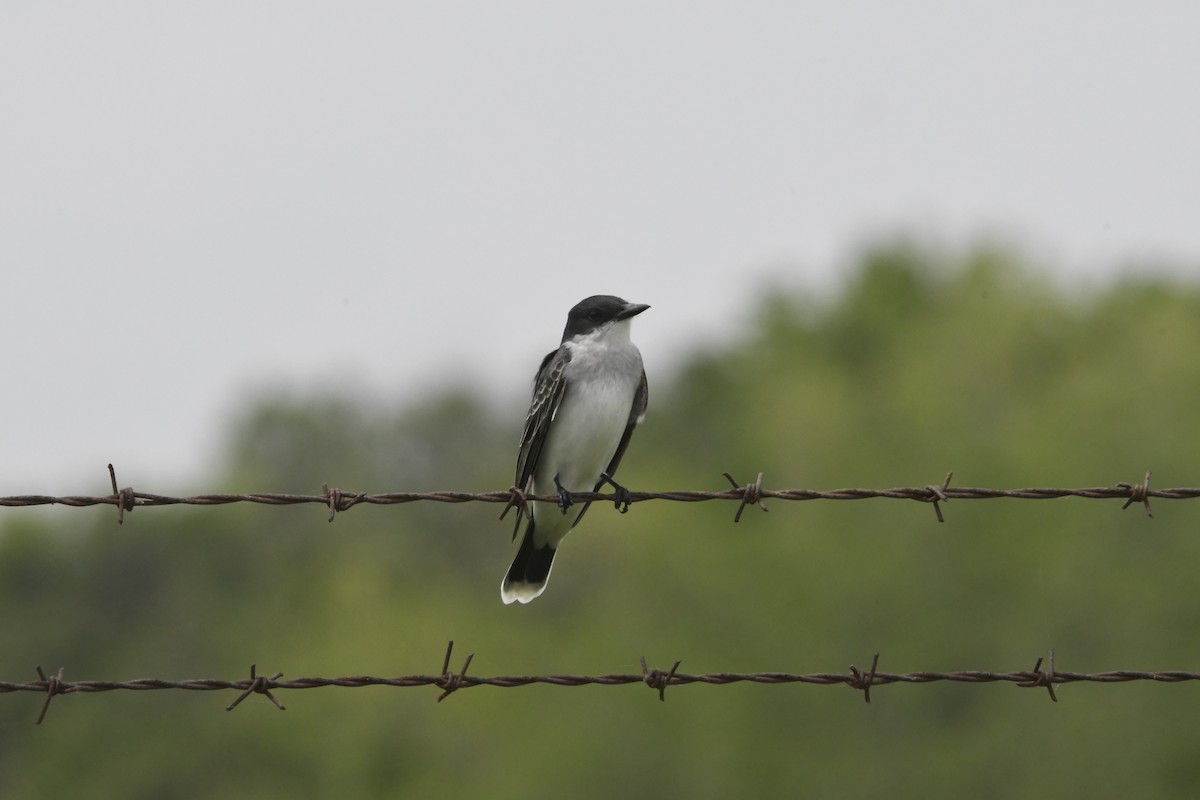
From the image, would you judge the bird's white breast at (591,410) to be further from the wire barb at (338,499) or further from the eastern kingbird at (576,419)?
the wire barb at (338,499)

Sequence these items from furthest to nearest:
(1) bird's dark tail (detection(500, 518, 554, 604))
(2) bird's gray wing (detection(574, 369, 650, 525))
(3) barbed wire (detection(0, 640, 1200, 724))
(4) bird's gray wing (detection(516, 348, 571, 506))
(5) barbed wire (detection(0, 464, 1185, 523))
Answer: (2) bird's gray wing (detection(574, 369, 650, 525)) → (4) bird's gray wing (detection(516, 348, 571, 506)) → (1) bird's dark tail (detection(500, 518, 554, 604)) → (5) barbed wire (detection(0, 464, 1185, 523)) → (3) barbed wire (detection(0, 640, 1200, 724))

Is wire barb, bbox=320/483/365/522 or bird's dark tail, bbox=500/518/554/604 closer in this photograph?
wire barb, bbox=320/483/365/522

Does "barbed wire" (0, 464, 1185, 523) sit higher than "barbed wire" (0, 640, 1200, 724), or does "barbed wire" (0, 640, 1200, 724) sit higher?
"barbed wire" (0, 464, 1185, 523)

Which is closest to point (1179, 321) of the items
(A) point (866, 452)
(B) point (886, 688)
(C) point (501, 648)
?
(A) point (866, 452)

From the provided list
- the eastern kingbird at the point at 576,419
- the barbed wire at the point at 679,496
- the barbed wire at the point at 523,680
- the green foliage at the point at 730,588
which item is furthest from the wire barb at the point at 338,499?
the green foliage at the point at 730,588

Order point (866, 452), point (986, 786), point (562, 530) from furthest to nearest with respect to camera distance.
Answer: point (866, 452) < point (986, 786) < point (562, 530)

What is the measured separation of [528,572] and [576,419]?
82 centimetres

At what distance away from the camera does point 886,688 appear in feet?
89.9

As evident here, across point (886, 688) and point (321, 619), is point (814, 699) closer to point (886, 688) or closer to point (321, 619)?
point (886, 688)

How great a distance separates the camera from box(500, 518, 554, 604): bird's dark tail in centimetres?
895

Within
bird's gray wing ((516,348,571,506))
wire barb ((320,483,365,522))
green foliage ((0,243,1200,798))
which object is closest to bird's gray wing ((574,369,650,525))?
bird's gray wing ((516,348,571,506))

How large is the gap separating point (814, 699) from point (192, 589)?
30.8 metres

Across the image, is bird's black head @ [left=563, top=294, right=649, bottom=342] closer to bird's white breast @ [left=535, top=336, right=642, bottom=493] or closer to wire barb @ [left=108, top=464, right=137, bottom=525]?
bird's white breast @ [left=535, top=336, right=642, bottom=493]

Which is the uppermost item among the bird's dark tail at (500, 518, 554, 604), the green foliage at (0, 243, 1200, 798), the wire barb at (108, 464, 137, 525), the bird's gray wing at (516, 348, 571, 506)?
the wire barb at (108, 464, 137, 525)
